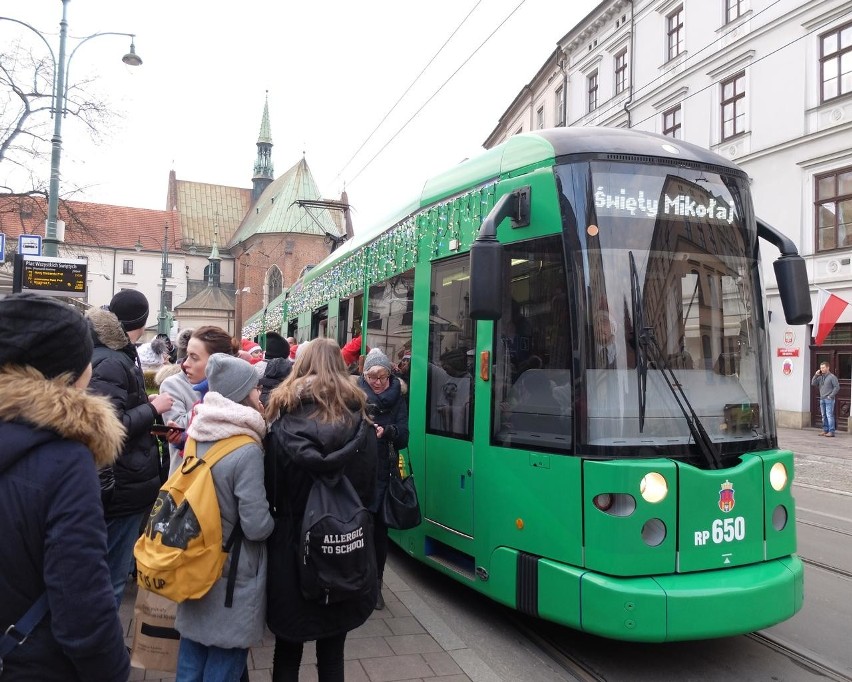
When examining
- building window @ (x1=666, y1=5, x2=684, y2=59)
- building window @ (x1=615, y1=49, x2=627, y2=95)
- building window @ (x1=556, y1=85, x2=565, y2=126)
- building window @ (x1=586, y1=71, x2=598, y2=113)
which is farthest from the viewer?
building window @ (x1=556, y1=85, x2=565, y2=126)

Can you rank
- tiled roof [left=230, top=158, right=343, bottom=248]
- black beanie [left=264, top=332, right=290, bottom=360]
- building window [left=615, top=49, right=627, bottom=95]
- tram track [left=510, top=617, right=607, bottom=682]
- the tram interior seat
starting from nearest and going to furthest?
tram track [left=510, top=617, right=607, bottom=682], the tram interior seat, black beanie [left=264, top=332, right=290, bottom=360], building window [left=615, top=49, right=627, bottom=95], tiled roof [left=230, top=158, right=343, bottom=248]

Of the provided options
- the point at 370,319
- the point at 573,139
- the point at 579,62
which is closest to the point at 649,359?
the point at 573,139

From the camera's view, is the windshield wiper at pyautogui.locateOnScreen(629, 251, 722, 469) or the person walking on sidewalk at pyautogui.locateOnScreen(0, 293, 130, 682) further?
the windshield wiper at pyautogui.locateOnScreen(629, 251, 722, 469)

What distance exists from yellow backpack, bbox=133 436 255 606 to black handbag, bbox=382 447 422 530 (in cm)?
192

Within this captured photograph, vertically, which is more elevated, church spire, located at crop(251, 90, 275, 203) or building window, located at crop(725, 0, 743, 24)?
church spire, located at crop(251, 90, 275, 203)

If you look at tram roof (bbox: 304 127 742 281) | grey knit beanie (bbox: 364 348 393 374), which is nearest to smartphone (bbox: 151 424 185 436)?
grey knit beanie (bbox: 364 348 393 374)

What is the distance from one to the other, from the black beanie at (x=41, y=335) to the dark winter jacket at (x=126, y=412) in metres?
1.58

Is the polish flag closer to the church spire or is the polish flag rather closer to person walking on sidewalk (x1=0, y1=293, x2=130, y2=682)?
person walking on sidewalk (x1=0, y1=293, x2=130, y2=682)

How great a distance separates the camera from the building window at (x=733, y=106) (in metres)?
22.1

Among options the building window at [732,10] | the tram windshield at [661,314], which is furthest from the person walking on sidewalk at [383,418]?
the building window at [732,10]

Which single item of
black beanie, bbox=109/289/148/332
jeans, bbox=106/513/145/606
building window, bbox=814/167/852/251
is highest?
building window, bbox=814/167/852/251

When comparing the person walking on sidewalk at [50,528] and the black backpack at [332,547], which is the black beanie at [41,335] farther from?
the black backpack at [332,547]

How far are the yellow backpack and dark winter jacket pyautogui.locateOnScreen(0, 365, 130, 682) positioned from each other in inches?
31.5

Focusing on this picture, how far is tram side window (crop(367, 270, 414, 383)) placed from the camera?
19.6ft
